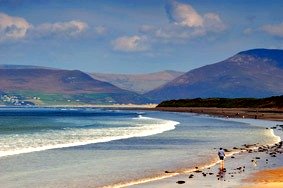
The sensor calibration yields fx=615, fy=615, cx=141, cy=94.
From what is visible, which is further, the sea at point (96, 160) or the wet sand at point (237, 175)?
the sea at point (96, 160)

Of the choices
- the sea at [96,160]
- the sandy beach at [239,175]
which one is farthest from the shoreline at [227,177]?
the sea at [96,160]

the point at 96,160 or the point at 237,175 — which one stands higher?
the point at 96,160

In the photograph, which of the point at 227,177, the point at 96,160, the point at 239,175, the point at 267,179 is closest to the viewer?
the point at 267,179

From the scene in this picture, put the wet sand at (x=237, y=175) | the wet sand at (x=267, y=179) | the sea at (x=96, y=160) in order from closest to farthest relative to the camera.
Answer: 1. the wet sand at (x=267, y=179)
2. the wet sand at (x=237, y=175)
3. the sea at (x=96, y=160)

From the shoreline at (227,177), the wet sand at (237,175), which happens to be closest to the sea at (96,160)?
the shoreline at (227,177)

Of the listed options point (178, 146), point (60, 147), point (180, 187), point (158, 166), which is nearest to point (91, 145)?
point (60, 147)

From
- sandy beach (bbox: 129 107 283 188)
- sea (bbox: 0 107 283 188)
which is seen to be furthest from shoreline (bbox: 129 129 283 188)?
sea (bbox: 0 107 283 188)

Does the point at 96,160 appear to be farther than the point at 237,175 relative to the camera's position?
Yes

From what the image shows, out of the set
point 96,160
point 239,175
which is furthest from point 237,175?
point 96,160

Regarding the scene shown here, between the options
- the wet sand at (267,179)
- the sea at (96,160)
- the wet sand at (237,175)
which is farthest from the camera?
the sea at (96,160)

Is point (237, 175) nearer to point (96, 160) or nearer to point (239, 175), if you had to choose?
point (239, 175)

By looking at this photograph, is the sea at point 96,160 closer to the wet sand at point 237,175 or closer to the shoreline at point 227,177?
the shoreline at point 227,177

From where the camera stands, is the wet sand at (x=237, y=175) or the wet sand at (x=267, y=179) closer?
the wet sand at (x=267, y=179)

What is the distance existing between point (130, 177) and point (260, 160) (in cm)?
1418
